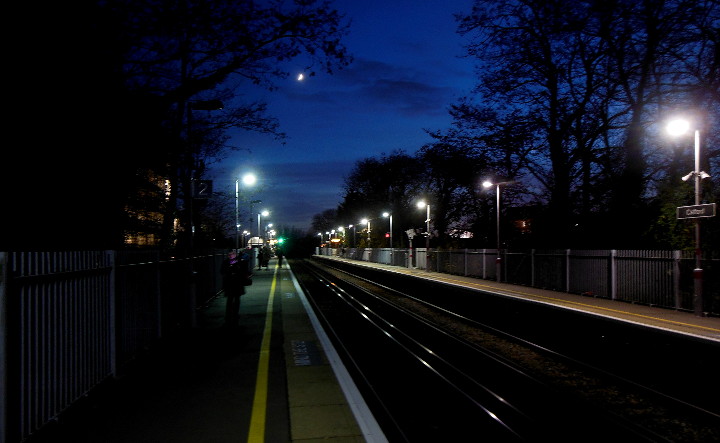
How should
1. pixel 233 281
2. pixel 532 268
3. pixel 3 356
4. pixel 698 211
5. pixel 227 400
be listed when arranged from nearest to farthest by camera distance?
1. pixel 3 356
2. pixel 227 400
3. pixel 233 281
4. pixel 698 211
5. pixel 532 268

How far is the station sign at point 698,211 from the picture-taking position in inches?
601

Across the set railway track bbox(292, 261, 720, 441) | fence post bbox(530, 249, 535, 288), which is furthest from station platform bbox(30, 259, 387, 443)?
fence post bbox(530, 249, 535, 288)

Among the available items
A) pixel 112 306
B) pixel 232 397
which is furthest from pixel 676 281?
pixel 112 306

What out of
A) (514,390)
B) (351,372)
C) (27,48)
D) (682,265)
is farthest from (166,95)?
(682,265)

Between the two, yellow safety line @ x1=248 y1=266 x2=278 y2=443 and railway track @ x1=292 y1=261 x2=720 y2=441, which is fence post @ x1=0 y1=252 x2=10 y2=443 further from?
railway track @ x1=292 y1=261 x2=720 y2=441

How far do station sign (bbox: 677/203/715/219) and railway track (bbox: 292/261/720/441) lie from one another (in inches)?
230

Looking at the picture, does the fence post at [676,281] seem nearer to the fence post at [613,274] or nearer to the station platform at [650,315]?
the station platform at [650,315]

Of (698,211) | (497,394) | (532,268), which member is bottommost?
(497,394)

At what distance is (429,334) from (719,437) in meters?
8.41

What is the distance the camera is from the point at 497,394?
332 inches

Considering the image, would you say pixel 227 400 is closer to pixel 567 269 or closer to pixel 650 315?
pixel 650 315

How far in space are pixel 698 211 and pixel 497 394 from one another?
10582 mm

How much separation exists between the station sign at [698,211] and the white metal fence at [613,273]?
5.41 feet

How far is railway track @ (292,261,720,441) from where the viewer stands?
6.76 metres
